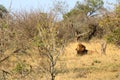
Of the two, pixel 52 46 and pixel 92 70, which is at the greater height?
pixel 52 46

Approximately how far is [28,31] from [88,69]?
16.9 feet

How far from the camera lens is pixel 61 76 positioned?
11945 millimetres

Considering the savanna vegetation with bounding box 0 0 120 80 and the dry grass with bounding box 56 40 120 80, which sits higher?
the savanna vegetation with bounding box 0 0 120 80

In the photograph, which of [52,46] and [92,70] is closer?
[52,46]

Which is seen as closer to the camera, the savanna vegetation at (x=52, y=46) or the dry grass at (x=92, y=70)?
the savanna vegetation at (x=52, y=46)

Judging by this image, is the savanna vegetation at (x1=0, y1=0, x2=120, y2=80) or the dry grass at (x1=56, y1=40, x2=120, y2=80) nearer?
the savanna vegetation at (x1=0, y1=0, x2=120, y2=80)

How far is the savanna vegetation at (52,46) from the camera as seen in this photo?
647 centimetres

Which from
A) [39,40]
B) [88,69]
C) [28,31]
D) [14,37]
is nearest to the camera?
[14,37]

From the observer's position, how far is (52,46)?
23.9 ft

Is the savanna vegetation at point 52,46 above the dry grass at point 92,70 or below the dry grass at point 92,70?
above

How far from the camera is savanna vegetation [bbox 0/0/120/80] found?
6.47 m

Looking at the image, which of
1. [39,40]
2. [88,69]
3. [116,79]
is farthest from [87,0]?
[39,40]

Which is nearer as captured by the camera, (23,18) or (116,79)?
(116,79)

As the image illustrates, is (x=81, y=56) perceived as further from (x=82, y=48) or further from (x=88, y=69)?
(x=88, y=69)
